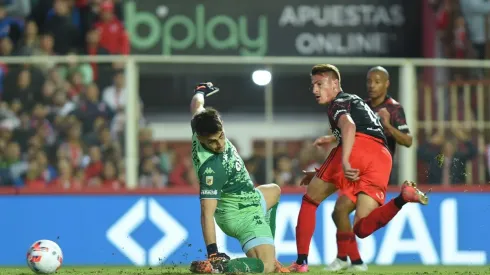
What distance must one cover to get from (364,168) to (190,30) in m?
8.06

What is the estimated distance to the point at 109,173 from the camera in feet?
49.2

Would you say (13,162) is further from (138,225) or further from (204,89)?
(204,89)

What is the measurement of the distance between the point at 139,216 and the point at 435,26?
6.41m

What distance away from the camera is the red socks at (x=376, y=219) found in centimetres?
1052

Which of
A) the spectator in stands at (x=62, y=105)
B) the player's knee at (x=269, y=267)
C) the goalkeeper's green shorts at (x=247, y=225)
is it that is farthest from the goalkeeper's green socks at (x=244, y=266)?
the spectator in stands at (x=62, y=105)

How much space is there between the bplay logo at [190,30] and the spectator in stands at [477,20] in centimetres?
305

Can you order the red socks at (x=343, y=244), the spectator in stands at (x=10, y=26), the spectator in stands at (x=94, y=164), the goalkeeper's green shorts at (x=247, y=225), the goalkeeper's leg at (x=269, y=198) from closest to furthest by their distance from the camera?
the goalkeeper's green shorts at (x=247, y=225) → the goalkeeper's leg at (x=269, y=198) → the red socks at (x=343, y=244) → the spectator in stands at (x=94, y=164) → the spectator in stands at (x=10, y=26)

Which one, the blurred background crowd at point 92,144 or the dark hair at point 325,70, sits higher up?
the dark hair at point 325,70

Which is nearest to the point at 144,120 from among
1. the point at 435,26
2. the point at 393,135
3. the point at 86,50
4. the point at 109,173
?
the point at 109,173

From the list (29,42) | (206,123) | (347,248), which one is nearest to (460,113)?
(347,248)

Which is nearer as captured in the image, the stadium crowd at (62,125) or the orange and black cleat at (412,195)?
the orange and black cleat at (412,195)

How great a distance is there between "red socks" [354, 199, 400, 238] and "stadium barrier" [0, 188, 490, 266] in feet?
13.4

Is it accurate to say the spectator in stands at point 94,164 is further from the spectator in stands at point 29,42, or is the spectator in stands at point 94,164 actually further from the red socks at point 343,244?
the red socks at point 343,244

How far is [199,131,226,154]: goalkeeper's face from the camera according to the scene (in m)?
10.3
